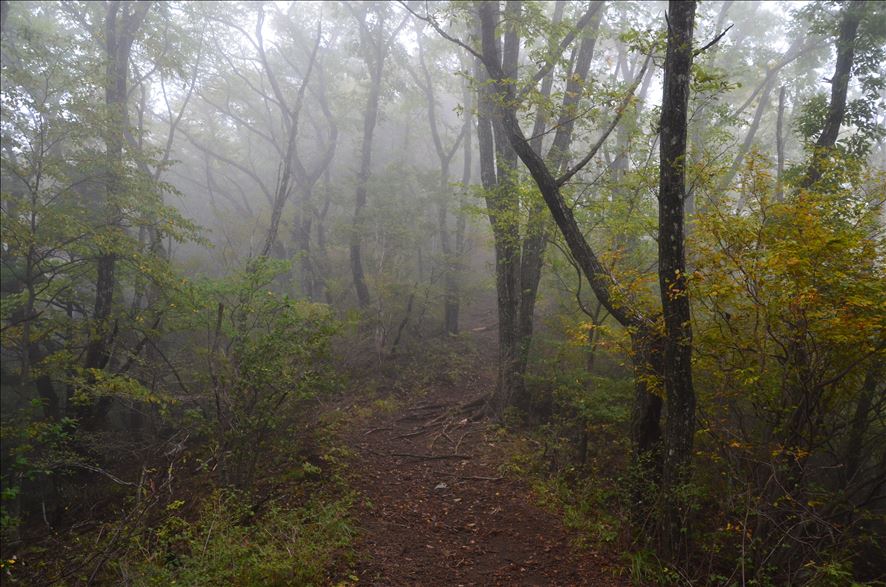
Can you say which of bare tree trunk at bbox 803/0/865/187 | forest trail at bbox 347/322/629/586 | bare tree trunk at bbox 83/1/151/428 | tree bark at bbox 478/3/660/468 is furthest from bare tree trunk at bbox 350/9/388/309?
bare tree trunk at bbox 803/0/865/187

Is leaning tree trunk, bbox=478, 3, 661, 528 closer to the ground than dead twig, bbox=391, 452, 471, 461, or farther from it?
farther from it

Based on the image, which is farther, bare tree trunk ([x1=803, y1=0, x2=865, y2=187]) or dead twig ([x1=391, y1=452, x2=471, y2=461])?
Answer: dead twig ([x1=391, y1=452, x2=471, y2=461])

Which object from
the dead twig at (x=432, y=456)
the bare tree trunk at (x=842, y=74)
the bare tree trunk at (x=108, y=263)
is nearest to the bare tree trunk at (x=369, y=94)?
the bare tree trunk at (x=108, y=263)

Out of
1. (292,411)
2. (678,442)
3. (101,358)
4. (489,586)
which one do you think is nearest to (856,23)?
(678,442)

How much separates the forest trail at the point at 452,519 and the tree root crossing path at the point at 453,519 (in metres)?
0.01

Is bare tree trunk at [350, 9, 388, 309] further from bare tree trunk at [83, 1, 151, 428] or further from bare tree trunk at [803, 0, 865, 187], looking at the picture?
bare tree trunk at [803, 0, 865, 187]

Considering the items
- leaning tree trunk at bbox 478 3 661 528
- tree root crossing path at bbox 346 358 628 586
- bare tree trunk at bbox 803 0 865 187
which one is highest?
bare tree trunk at bbox 803 0 865 187

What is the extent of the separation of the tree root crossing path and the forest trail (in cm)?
1

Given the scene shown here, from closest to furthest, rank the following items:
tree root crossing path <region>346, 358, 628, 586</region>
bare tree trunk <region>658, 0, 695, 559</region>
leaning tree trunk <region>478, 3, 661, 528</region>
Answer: bare tree trunk <region>658, 0, 695, 559</region>, tree root crossing path <region>346, 358, 628, 586</region>, leaning tree trunk <region>478, 3, 661, 528</region>

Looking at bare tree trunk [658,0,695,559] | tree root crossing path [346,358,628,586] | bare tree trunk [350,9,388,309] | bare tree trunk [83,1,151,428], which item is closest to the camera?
bare tree trunk [658,0,695,559]

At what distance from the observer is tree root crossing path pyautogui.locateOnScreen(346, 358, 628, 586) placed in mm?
5363

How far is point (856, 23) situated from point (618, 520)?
8.07 m

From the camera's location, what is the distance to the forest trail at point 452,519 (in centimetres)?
537

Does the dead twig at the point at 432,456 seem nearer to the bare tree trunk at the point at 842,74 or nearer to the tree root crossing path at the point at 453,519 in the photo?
the tree root crossing path at the point at 453,519
